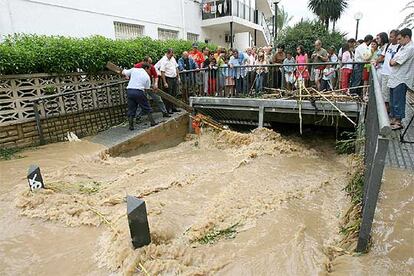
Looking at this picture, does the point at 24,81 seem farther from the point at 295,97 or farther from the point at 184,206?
the point at 295,97

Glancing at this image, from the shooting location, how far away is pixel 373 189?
2.47 meters

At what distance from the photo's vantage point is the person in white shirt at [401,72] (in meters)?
5.29

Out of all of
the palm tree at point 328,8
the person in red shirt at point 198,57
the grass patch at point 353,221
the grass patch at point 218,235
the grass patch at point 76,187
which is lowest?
the grass patch at point 218,235

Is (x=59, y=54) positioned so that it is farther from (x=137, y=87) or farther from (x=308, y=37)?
(x=308, y=37)

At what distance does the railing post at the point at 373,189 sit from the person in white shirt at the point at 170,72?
7.09 metres

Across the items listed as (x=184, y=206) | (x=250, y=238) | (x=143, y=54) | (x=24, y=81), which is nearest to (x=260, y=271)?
(x=250, y=238)

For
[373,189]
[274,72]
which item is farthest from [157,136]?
[373,189]

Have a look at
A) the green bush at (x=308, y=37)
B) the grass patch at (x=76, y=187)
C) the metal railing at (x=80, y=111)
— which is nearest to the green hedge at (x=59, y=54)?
the metal railing at (x=80, y=111)

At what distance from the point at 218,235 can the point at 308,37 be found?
17967mm

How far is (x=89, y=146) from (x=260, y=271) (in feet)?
17.6

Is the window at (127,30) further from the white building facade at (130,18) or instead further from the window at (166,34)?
the window at (166,34)

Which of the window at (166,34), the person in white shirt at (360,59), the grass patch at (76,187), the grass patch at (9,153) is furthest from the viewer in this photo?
the window at (166,34)

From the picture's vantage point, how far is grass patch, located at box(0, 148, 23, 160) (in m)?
6.34

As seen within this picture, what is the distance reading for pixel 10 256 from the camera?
3.40 metres
